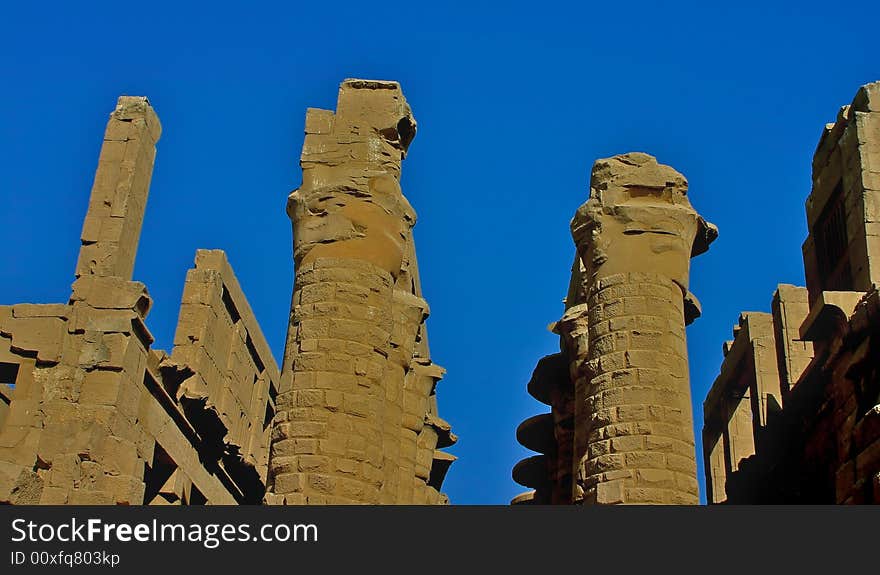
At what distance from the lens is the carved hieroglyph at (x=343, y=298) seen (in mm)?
11719

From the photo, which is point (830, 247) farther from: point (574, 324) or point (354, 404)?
point (354, 404)

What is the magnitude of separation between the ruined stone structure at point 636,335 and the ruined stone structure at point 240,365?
2.13 meters

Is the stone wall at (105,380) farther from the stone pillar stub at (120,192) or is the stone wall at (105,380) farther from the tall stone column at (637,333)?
the tall stone column at (637,333)

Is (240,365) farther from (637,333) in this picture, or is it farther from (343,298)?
(637,333)

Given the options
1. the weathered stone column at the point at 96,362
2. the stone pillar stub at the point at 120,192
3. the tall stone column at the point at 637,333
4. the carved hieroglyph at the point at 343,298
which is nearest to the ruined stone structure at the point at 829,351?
the tall stone column at the point at 637,333

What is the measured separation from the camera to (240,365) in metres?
26.9

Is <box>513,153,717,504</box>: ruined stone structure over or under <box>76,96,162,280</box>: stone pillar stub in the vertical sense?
under

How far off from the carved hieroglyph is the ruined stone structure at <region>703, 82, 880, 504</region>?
4686 mm

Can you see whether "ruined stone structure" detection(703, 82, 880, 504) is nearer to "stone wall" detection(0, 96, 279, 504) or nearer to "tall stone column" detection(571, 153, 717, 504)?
"tall stone column" detection(571, 153, 717, 504)

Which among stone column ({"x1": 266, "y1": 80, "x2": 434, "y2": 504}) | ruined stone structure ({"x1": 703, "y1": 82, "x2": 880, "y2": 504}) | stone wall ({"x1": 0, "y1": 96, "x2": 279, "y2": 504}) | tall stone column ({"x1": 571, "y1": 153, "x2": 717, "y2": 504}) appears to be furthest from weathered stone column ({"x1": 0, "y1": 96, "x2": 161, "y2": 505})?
ruined stone structure ({"x1": 703, "y1": 82, "x2": 880, "y2": 504})

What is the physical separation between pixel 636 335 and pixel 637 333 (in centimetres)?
2

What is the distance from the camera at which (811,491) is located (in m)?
15.1

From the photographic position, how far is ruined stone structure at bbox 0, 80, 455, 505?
12.1 meters

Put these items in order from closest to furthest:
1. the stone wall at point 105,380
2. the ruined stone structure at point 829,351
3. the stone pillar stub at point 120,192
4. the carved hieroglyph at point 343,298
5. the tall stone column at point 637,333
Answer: the carved hieroglyph at point 343,298
the tall stone column at point 637,333
the ruined stone structure at point 829,351
the stone wall at point 105,380
the stone pillar stub at point 120,192
